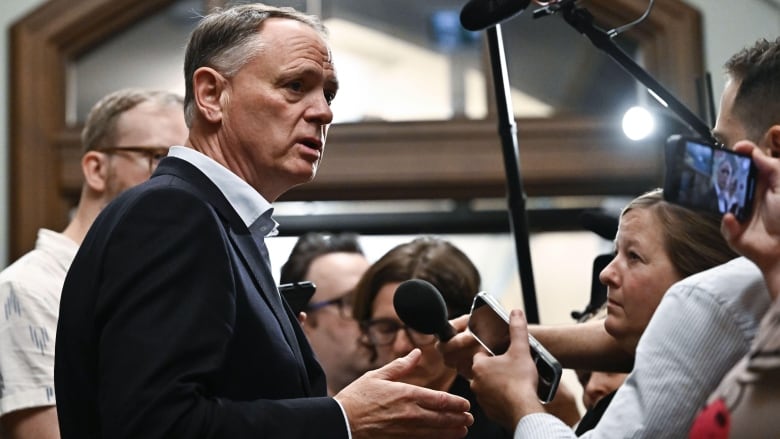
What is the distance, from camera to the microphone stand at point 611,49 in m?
1.87

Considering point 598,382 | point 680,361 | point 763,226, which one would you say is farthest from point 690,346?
point 598,382

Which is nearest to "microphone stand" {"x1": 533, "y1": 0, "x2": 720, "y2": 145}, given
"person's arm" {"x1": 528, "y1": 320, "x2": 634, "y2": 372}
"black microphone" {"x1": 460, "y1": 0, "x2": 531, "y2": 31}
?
"black microphone" {"x1": 460, "y1": 0, "x2": 531, "y2": 31}

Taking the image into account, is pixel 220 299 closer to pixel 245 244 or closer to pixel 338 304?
pixel 245 244

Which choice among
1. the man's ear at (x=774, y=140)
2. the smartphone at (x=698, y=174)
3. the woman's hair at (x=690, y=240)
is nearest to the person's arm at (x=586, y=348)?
the woman's hair at (x=690, y=240)

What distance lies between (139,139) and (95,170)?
106 mm

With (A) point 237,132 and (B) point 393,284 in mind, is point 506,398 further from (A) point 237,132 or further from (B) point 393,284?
(B) point 393,284

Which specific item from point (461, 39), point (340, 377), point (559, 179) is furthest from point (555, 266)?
point (340, 377)

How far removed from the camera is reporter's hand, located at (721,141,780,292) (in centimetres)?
114

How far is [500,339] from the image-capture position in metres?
1.70

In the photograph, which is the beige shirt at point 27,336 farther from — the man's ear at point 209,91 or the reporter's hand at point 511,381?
the reporter's hand at point 511,381

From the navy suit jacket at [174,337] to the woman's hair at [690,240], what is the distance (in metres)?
0.62

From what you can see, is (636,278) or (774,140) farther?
(636,278)

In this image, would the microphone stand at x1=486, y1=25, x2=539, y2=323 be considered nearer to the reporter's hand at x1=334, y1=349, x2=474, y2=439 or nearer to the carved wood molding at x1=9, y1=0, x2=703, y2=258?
the reporter's hand at x1=334, y1=349, x2=474, y2=439

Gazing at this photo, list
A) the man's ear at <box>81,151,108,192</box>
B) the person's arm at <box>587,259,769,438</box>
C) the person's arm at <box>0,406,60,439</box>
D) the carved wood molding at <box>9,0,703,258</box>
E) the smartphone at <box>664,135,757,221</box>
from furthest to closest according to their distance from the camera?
the carved wood molding at <box>9,0,703,258</box> → the man's ear at <box>81,151,108,192</box> → the person's arm at <box>0,406,60,439</box> → the person's arm at <box>587,259,769,438</box> → the smartphone at <box>664,135,757,221</box>
